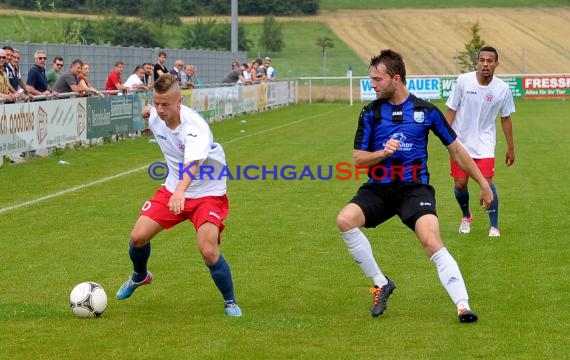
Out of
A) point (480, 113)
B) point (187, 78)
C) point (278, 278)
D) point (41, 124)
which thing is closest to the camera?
point (278, 278)

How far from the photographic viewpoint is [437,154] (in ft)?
77.3

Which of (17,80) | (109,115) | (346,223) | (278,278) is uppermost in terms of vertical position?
(17,80)

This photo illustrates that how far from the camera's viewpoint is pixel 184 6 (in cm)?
9038

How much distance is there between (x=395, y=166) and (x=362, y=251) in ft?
2.18

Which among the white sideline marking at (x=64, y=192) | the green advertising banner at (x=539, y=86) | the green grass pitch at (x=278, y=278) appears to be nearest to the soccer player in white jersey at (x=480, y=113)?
the green grass pitch at (x=278, y=278)

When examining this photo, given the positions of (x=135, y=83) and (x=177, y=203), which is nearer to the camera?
(x=177, y=203)

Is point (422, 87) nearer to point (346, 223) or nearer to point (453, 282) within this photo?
point (346, 223)

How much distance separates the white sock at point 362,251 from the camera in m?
8.16

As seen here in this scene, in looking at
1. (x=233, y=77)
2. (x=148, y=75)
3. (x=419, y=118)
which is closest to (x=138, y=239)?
(x=419, y=118)

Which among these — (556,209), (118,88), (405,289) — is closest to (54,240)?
(405,289)

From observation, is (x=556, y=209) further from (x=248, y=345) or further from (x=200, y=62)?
(x=200, y=62)

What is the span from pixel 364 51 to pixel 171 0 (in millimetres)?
17227

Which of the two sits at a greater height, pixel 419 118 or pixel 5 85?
pixel 419 118

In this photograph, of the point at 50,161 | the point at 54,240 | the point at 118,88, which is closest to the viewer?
the point at 54,240
